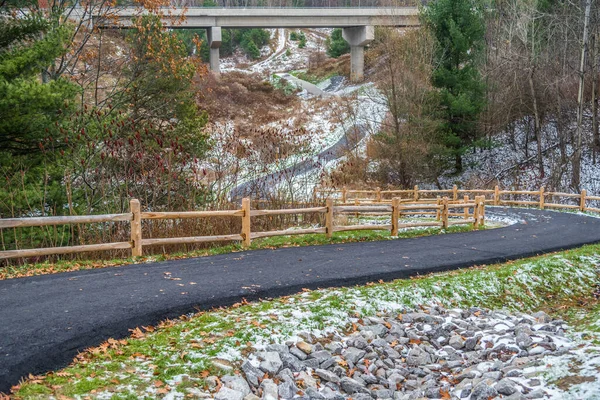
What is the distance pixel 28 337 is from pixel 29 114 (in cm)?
656

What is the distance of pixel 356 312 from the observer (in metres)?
8.00

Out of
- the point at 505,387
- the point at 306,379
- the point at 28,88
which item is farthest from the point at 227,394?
the point at 28,88

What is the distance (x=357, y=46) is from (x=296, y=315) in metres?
49.3

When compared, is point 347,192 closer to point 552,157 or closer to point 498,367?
point 552,157

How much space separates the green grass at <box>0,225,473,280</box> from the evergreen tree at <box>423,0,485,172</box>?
15.2 meters

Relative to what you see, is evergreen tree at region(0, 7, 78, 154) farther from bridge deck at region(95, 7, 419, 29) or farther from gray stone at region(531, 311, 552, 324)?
bridge deck at region(95, 7, 419, 29)

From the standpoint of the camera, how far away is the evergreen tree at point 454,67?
30.4 m

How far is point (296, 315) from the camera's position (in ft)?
24.5

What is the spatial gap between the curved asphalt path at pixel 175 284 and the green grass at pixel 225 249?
0.54 meters

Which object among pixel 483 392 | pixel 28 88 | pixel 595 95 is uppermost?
pixel 595 95

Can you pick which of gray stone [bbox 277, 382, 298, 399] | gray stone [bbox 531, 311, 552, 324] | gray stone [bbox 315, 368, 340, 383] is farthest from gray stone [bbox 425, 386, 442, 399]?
gray stone [bbox 531, 311, 552, 324]

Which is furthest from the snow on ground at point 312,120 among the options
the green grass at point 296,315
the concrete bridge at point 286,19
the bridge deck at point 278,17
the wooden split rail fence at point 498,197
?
the green grass at point 296,315

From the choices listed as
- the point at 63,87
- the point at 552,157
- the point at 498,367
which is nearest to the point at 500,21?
the point at 552,157

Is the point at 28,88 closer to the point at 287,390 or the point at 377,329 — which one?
the point at 377,329
